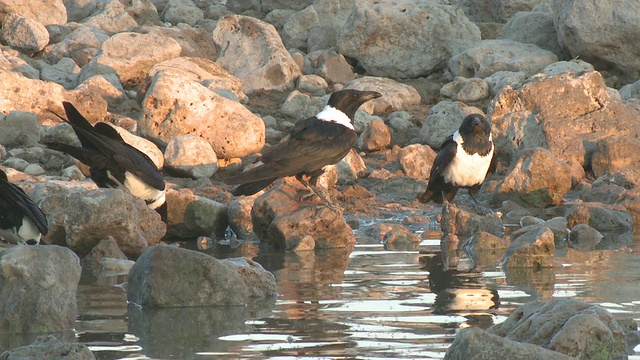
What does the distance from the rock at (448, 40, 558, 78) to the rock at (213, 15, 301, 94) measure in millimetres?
2494

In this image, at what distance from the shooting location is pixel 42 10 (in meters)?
19.3

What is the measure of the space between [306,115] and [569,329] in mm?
10348

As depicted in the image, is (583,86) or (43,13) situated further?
(43,13)

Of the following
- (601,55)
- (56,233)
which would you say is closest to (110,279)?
(56,233)

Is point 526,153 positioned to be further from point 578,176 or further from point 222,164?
point 222,164

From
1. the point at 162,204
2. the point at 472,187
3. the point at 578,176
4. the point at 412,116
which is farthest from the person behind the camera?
the point at 412,116

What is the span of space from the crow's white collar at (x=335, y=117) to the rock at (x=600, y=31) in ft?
23.1

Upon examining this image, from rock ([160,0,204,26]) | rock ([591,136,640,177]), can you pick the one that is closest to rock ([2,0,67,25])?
rock ([160,0,204,26])

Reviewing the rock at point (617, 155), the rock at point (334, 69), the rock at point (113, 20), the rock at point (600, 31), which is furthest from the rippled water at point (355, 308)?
the rock at point (113, 20)

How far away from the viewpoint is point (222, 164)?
543 inches

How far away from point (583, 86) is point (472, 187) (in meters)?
3.22

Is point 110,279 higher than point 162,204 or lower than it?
lower

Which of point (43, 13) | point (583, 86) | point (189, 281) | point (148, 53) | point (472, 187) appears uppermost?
point (43, 13)

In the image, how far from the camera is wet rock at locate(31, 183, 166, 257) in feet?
31.6
